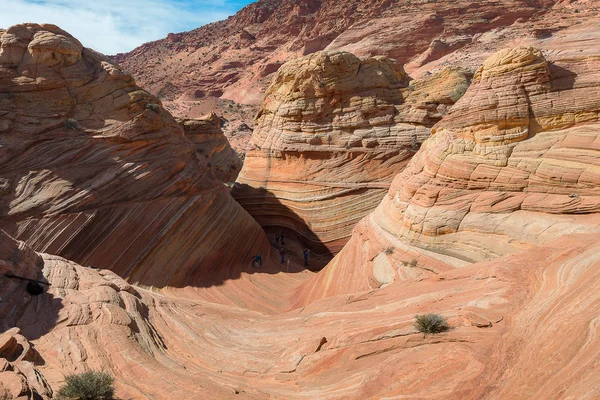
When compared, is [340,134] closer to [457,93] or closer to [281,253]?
[457,93]

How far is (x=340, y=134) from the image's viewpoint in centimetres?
1691

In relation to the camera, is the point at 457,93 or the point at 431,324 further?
the point at 457,93

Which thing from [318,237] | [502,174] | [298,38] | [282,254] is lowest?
[282,254]

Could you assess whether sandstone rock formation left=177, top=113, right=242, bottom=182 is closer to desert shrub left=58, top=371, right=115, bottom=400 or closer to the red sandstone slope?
desert shrub left=58, top=371, right=115, bottom=400

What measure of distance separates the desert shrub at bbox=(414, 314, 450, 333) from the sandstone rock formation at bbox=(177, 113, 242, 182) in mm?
19632

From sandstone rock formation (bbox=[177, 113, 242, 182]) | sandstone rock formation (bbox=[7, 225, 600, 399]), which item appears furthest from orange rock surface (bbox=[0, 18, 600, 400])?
sandstone rock formation (bbox=[177, 113, 242, 182])

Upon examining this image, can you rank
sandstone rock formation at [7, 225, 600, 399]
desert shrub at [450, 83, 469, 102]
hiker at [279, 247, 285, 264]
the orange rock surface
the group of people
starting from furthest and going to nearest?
hiker at [279, 247, 285, 264] < desert shrub at [450, 83, 469, 102] < the group of people < the orange rock surface < sandstone rock formation at [7, 225, 600, 399]

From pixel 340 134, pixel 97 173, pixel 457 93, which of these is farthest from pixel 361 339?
pixel 457 93

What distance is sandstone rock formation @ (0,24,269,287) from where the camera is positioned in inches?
456

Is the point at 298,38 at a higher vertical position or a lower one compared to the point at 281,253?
higher

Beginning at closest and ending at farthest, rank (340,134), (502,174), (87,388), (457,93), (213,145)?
(87,388)
(502,174)
(457,93)
(340,134)
(213,145)

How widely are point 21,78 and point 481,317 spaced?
14070 mm

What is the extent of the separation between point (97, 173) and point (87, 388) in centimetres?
960

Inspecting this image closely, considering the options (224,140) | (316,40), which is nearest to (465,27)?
(316,40)
